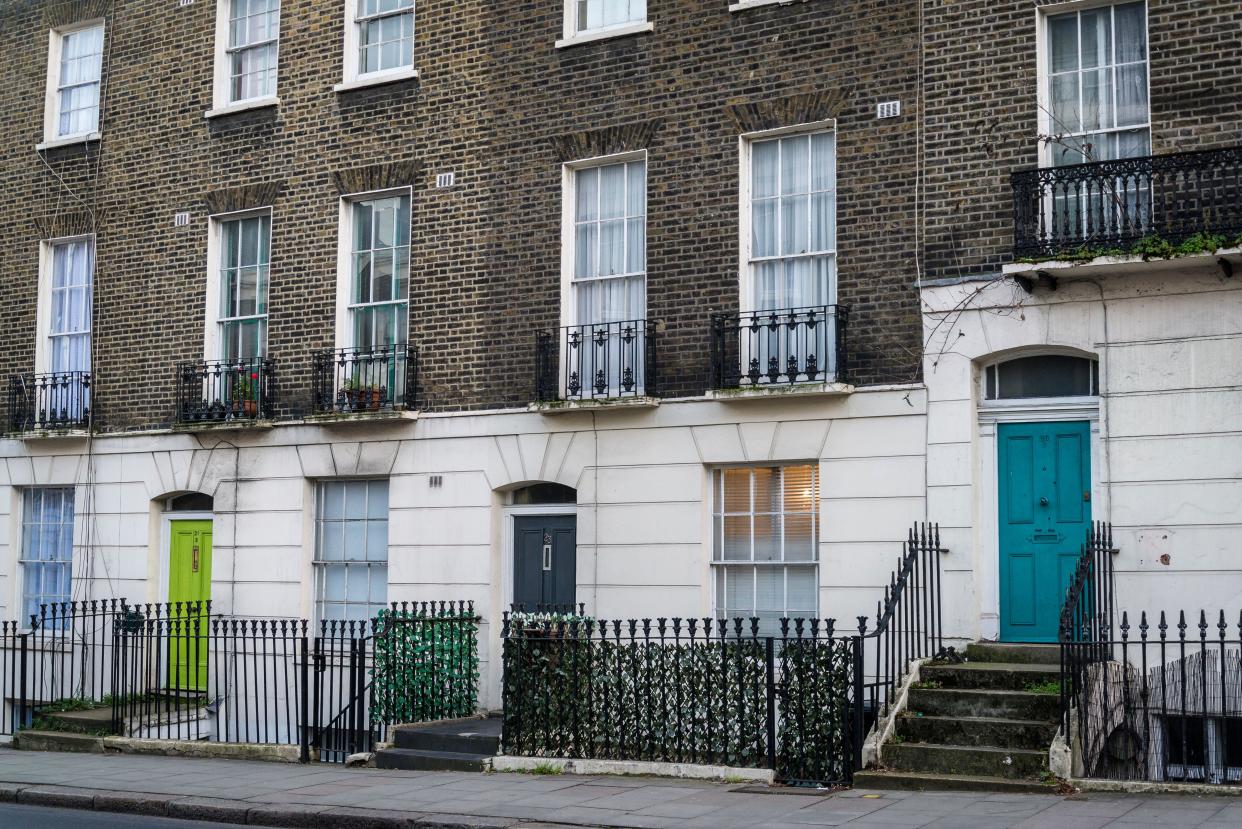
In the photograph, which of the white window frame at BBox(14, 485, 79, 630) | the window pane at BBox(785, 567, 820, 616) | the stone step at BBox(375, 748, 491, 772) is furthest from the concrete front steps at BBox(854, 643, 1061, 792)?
the white window frame at BBox(14, 485, 79, 630)

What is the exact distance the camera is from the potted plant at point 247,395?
18.6m

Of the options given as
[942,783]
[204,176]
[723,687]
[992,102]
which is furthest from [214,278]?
[942,783]

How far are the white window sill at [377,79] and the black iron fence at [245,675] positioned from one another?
20.7 feet

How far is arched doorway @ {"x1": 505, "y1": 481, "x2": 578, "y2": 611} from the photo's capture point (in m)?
16.5

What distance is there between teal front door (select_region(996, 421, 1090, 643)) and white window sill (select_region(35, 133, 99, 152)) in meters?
13.3

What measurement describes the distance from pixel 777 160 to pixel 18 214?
11.7m

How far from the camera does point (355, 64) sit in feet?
60.7

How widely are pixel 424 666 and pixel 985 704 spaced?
19.8 feet

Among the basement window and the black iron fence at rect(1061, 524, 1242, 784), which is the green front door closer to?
the black iron fence at rect(1061, 524, 1242, 784)

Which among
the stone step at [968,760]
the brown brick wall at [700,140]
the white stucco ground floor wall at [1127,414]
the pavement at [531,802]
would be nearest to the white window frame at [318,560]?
the brown brick wall at [700,140]

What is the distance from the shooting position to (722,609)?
50.8 ft

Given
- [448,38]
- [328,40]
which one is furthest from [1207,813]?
[328,40]

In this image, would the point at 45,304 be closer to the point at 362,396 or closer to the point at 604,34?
the point at 362,396

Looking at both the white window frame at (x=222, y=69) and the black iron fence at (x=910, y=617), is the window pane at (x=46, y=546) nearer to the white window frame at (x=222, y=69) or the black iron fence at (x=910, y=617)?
the white window frame at (x=222, y=69)
